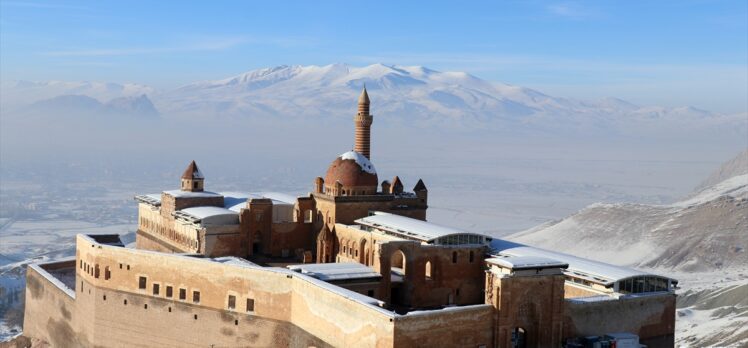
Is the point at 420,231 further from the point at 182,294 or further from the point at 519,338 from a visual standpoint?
the point at 182,294

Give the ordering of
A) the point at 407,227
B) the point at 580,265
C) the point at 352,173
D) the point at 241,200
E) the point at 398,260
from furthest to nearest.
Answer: the point at 241,200, the point at 352,173, the point at 398,260, the point at 407,227, the point at 580,265

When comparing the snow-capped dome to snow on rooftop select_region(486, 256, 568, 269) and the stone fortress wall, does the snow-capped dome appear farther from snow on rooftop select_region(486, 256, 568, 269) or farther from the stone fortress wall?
snow on rooftop select_region(486, 256, 568, 269)

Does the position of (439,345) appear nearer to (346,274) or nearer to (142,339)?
(346,274)

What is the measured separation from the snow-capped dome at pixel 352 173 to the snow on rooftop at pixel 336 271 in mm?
12152

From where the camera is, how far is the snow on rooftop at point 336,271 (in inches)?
1737

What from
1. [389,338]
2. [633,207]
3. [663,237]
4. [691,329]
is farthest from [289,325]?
[633,207]

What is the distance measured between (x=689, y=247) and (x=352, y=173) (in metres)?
80.2

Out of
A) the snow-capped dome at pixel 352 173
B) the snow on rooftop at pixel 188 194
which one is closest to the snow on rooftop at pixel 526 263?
the snow-capped dome at pixel 352 173

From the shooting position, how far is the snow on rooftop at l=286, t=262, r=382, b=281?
44125 millimetres

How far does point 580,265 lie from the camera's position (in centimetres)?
5006

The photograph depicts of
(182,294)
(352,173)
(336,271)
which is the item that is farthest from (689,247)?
(182,294)

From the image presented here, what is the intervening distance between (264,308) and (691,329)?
172ft

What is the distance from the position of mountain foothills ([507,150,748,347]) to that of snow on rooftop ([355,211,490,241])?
3629 cm

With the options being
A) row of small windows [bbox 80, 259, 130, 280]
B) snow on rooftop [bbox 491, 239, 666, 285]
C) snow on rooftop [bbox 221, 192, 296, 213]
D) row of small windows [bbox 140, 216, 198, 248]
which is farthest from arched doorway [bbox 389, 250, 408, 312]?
row of small windows [bbox 80, 259, 130, 280]
